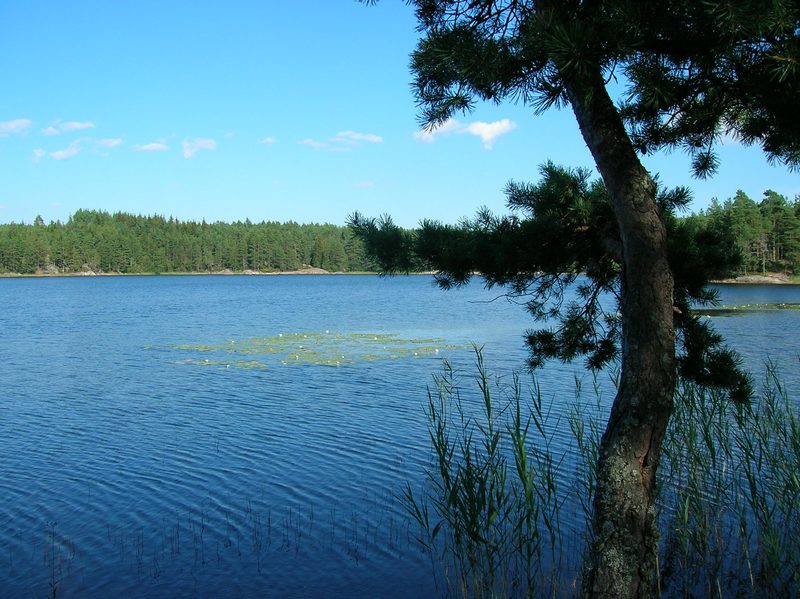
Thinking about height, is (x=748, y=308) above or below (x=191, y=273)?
below

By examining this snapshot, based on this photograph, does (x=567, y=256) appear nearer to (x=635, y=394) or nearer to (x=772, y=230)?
(x=635, y=394)

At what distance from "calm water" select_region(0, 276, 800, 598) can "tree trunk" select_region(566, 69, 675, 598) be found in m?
3.46

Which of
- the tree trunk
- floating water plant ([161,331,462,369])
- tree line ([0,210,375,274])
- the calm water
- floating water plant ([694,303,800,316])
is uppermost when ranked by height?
tree line ([0,210,375,274])

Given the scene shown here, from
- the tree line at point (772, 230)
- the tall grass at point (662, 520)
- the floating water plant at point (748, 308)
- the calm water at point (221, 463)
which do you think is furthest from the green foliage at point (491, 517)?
the tree line at point (772, 230)

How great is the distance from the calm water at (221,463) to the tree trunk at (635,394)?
11.4 feet

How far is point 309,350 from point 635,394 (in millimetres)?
20619

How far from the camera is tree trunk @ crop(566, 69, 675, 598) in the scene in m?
3.75

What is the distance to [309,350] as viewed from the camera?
23.9 metres

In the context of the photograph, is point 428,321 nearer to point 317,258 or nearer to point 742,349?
point 742,349

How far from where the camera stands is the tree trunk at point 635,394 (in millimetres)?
3748

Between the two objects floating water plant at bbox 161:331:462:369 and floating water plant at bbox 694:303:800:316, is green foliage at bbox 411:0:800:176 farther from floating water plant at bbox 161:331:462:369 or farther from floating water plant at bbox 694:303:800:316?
floating water plant at bbox 694:303:800:316

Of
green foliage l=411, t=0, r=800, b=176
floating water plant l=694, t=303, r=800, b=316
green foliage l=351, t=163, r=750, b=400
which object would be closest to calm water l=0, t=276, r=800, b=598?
green foliage l=351, t=163, r=750, b=400

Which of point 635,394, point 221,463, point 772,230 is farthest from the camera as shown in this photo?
point 772,230

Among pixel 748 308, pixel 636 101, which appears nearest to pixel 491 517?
pixel 636 101
